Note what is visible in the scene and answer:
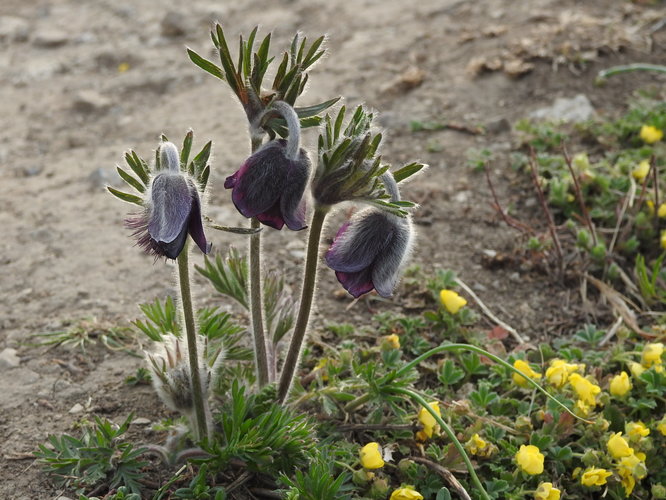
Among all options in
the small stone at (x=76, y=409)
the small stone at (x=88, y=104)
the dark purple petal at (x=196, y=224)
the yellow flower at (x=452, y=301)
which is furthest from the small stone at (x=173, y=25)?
the dark purple petal at (x=196, y=224)

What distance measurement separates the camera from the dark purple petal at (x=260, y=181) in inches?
79.9

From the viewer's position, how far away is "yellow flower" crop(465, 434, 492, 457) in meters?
2.51

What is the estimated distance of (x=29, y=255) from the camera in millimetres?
3666

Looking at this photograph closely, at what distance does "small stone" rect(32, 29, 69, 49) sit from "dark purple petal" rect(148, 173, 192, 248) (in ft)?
15.5

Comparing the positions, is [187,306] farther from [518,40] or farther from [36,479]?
[518,40]

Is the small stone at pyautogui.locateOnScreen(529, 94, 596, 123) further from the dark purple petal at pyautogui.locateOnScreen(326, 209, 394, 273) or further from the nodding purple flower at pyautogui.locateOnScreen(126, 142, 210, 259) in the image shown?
the nodding purple flower at pyautogui.locateOnScreen(126, 142, 210, 259)

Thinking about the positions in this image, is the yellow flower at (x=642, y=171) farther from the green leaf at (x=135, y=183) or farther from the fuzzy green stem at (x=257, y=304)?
the green leaf at (x=135, y=183)

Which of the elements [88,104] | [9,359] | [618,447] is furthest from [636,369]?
[88,104]

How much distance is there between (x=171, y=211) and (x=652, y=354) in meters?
1.81

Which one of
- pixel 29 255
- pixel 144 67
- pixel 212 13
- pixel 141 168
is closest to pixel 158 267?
pixel 29 255

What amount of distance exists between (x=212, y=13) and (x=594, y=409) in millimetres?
4757

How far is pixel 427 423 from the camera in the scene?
2529 millimetres

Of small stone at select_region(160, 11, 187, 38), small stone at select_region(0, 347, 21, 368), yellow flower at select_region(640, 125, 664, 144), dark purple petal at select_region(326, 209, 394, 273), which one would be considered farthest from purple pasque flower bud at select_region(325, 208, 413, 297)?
small stone at select_region(160, 11, 187, 38)

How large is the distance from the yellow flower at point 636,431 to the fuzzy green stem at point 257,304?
1.19 meters
